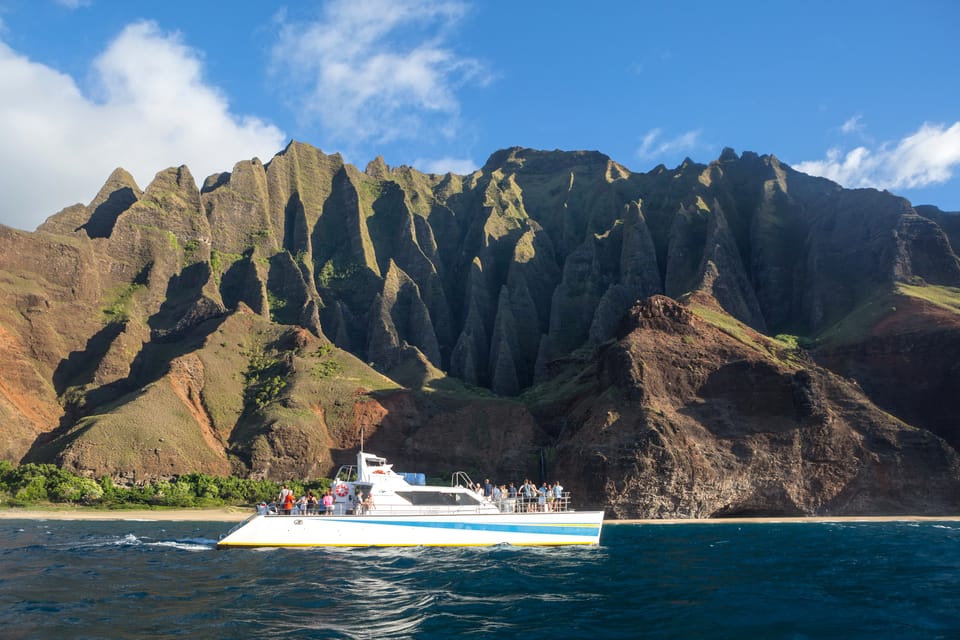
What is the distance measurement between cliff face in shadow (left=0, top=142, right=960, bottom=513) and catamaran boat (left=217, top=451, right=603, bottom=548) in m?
38.7

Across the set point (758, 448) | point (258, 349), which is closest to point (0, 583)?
point (758, 448)

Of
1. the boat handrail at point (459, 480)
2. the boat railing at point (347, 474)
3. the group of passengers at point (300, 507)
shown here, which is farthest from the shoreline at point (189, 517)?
the group of passengers at point (300, 507)

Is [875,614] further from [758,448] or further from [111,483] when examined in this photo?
[111,483]

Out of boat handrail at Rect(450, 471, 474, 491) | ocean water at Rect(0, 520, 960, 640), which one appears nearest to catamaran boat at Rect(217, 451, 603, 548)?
ocean water at Rect(0, 520, 960, 640)

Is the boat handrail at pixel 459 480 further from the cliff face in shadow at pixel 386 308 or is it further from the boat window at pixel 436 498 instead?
the cliff face in shadow at pixel 386 308

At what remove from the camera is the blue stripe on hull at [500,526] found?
4034cm

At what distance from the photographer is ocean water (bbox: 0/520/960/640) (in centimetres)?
2117

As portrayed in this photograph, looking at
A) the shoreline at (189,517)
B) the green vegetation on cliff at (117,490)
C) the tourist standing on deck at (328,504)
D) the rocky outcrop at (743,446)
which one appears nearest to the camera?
the tourist standing on deck at (328,504)

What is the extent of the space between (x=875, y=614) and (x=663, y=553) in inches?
724

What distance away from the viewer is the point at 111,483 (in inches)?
3354

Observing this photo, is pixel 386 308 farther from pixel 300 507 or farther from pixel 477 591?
pixel 477 591

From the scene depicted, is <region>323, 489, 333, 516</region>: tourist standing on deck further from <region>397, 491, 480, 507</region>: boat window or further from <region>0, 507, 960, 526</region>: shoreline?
<region>0, 507, 960, 526</region>: shoreline

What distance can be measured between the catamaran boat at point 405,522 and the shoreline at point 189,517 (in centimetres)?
3174

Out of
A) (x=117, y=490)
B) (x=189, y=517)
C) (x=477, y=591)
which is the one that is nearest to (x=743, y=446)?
(x=189, y=517)
